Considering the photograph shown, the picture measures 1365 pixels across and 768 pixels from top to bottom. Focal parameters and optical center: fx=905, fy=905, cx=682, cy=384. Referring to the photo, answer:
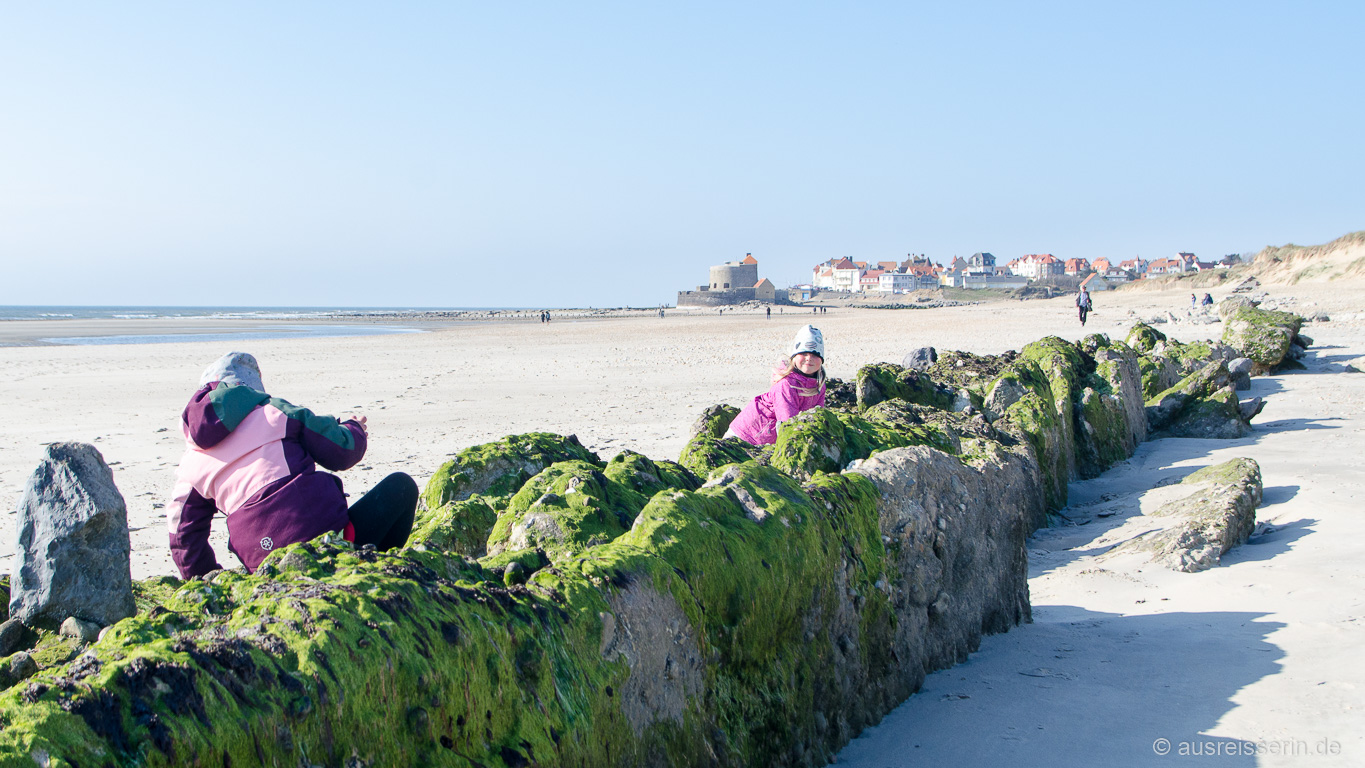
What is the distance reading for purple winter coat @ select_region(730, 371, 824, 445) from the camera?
591 centimetres

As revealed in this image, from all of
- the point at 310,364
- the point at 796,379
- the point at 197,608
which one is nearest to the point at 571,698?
the point at 197,608

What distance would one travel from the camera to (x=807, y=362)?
19.8ft

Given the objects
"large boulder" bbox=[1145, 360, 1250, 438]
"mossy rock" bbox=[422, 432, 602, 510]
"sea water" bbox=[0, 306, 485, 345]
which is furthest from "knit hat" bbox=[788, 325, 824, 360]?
"sea water" bbox=[0, 306, 485, 345]

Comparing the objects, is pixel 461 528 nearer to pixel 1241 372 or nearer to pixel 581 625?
pixel 581 625

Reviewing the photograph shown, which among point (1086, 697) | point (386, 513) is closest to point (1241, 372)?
point (1086, 697)

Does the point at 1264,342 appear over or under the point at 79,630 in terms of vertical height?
over

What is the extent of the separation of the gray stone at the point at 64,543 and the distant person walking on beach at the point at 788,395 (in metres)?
3.77

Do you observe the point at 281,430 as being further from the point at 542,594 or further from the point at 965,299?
the point at 965,299

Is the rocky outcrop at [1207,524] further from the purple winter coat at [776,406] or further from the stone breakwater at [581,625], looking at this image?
the purple winter coat at [776,406]

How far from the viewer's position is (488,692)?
2012 mm

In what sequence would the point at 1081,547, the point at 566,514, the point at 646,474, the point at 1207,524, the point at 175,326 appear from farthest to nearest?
the point at 175,326, the point at 1081,547, the point at 1207,524, the point at 646,474, the point at 566,514

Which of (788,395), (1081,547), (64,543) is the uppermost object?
(788,395)

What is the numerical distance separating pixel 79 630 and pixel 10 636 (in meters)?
0.25

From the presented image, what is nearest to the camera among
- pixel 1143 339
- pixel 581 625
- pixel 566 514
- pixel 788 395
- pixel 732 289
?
pixel 581 625
